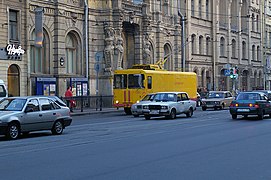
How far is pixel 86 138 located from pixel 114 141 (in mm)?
1634

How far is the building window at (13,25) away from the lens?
35375mm

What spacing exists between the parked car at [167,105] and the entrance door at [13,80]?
35.3 ft

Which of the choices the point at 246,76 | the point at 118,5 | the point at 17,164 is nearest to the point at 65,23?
the point at 118,5

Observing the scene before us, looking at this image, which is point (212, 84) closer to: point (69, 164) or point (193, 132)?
point (193, 132)

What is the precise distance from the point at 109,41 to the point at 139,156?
101ft

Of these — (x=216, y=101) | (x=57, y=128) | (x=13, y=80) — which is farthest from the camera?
(x=216, y=101)

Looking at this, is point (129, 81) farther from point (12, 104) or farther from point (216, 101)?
point (12, 104)

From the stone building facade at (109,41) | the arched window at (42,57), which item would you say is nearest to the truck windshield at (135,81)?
the stone building facade at (109,41)

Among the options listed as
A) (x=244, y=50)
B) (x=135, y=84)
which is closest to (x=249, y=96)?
(x=135, y=84)

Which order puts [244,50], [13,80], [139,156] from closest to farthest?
1. [139,156]
2. [13,80]
3. [244,50]

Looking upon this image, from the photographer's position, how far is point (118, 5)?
4403 centimetres

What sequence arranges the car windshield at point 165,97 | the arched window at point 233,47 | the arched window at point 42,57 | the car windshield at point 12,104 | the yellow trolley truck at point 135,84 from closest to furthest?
the car windshield at point 12,104 → the car windshield at point 165,97 → the yellow trolley truck at point 135,84 → the arched window at point 42,57 → the arched window at point 233,47

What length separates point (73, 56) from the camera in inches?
1673

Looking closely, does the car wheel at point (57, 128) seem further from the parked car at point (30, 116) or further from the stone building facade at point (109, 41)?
the stone building facade at point (109, 41)
